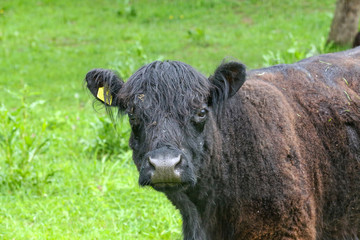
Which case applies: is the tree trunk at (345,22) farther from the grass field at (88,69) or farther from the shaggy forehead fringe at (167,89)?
the shaggy forehead fringe at (167,89)

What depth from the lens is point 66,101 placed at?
11.4 m

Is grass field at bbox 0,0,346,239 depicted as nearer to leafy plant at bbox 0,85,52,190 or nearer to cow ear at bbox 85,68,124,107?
leafy plant at bbox 0,85,52,190

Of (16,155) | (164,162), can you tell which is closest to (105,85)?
(164,162)

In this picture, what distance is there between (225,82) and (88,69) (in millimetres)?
9602

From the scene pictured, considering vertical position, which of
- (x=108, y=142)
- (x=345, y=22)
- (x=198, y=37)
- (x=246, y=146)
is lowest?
(x=108, y=142)

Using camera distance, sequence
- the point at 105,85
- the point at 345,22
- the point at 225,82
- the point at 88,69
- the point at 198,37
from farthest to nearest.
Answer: the point at 198,37 < the point at 88,69 < the point at 345,22 < the point at 105,85 < the point at 225,82

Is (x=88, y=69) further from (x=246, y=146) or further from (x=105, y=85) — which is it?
(x=246, y=146)

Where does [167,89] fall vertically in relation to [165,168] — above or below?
above

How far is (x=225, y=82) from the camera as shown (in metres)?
4.05

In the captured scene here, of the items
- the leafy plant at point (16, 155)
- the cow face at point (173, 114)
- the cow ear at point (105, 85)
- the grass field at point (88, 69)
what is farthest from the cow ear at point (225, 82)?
the leafy plant at point (16, 155)

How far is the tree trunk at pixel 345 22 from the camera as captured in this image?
11734 millimetres

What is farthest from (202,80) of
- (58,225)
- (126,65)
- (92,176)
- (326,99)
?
(126,65)

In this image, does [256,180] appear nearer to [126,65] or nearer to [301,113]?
[301,113]

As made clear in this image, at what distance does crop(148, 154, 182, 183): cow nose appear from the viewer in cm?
348
